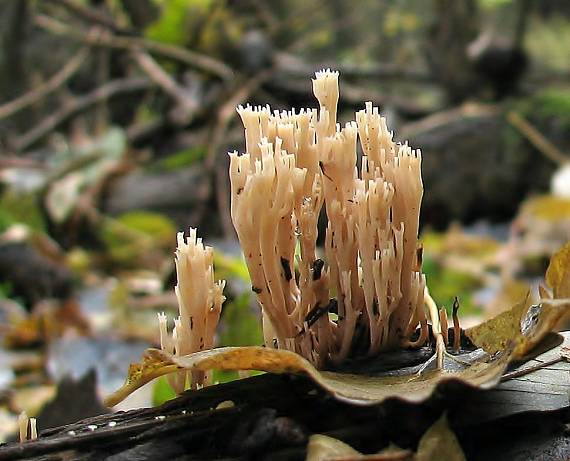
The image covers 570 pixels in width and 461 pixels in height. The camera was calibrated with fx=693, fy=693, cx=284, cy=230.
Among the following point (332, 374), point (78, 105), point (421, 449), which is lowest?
point (421, 449)

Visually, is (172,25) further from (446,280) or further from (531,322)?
(531,322)

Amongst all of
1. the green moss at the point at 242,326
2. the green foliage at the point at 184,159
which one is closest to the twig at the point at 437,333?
the green moss at the point at 242,326

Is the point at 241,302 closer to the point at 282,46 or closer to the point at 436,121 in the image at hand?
the point at 436,121

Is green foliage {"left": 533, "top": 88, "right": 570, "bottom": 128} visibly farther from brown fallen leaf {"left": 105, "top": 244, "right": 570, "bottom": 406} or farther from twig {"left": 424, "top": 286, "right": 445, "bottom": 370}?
brown fallen leaf {"left": 105, "top": 244, "right": 570, "bottom": 406}

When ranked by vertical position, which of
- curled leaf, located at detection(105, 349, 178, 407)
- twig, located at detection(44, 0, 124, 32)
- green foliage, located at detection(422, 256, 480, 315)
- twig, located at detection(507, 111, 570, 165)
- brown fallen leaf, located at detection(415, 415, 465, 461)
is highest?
twig, located at detection(44, 0, 124, 32)

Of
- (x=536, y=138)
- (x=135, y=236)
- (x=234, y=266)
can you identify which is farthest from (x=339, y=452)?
(x=536, y=138)

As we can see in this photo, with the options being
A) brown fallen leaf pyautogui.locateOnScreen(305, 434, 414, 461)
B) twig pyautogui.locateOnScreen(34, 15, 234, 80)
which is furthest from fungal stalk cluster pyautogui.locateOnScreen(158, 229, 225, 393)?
twig pyautogui.locateOnScreen(34, 15, 234, 80)

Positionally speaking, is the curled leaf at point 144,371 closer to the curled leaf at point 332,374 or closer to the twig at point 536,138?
the curled leaf at point 332,374

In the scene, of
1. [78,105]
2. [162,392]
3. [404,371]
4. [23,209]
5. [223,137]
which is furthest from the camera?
[78,105]
